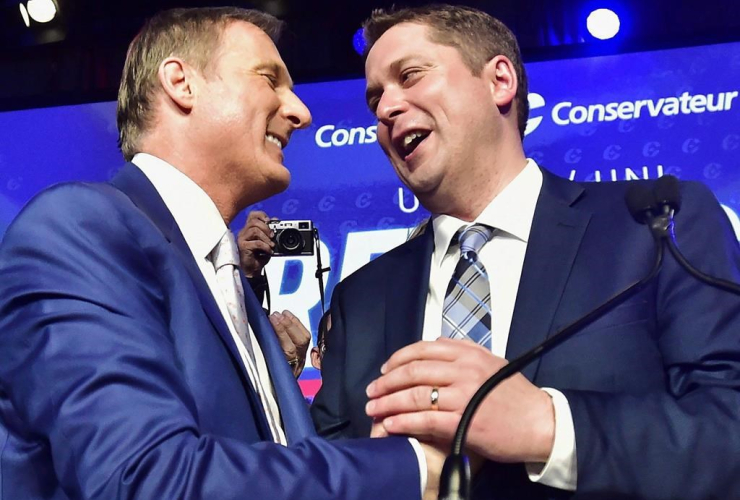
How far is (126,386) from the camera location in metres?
1.54

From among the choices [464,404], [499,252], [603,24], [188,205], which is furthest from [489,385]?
[603,24]

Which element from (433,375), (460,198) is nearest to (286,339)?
(460,198)

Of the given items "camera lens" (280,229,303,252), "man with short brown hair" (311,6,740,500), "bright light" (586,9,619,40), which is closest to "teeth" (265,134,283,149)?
"man with short brown hair" (311,6,740,500)

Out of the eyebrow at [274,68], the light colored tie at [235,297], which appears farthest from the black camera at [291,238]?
the light colored tie at [235,297]

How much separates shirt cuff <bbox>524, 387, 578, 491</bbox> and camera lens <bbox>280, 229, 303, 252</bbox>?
2259mm

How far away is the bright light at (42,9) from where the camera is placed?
4.95 meters

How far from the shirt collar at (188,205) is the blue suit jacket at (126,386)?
0.20m

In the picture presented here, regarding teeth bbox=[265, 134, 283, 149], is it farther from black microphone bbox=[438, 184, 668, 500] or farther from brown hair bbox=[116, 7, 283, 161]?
black microphone bbox=[438, 184, 668, 500]

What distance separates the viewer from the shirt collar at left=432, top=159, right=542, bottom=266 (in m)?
2.21

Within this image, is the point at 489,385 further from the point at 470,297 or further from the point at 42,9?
the point at 42,9

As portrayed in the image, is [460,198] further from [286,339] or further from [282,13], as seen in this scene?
[282,13]

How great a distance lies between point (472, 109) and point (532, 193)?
0.27 metres

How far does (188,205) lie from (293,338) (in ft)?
5.67

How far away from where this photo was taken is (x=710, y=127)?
4027mm
